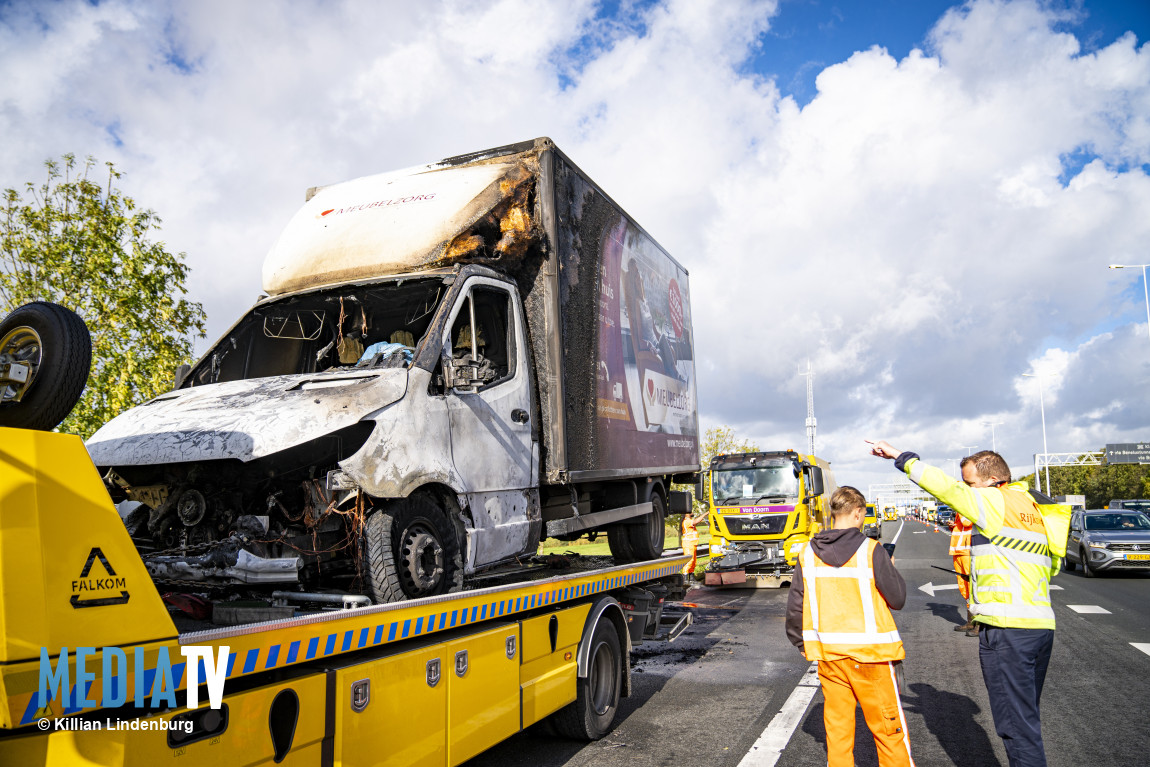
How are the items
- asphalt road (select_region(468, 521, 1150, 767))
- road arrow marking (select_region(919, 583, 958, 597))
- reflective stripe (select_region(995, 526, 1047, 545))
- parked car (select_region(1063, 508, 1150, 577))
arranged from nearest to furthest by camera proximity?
reflective stripe (select_region(995, 526, 1047, 545)) < asphalt road (select_region(468, 521, 1150, 767)) < road arrow marking (select_region(919, 583, 958, 597)) < parked car (select_region(1063, 508, 1150, 577))

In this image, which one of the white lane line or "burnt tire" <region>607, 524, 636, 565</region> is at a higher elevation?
"burnt tire" <region>607, 524, 636, 565</region>

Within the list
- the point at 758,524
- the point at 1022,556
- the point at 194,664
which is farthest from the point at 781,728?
the point at 758,524

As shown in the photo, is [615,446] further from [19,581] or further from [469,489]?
[19,581]

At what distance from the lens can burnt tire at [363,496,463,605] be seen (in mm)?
4219

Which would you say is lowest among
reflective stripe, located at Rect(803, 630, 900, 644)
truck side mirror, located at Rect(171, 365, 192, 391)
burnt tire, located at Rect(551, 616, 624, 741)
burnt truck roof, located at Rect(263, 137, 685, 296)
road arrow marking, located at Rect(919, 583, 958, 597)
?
road arrow marking, located at Rect(919, 583, 958, 597)

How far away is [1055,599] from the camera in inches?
512

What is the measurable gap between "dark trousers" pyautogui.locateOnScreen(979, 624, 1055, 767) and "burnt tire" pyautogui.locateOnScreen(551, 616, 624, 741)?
2.71 meters

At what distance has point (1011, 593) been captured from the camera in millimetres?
4102

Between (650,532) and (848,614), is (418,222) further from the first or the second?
(650,532)

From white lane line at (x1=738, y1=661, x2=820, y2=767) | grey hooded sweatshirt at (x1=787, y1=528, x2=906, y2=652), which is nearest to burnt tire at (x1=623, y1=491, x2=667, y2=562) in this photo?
white lane line at (x1=738, y1=661, x2=820, y2=767)

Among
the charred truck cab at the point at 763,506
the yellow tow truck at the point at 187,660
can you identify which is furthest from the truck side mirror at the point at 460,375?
the charred truck cab at the point at 763,506

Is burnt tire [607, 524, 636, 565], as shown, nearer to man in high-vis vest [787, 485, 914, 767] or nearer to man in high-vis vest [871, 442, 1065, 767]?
man in high-vis vest [787, 485, 914, 767]

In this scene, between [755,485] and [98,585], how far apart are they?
15511mm

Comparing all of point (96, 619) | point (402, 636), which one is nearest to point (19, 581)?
point (96, 619)
